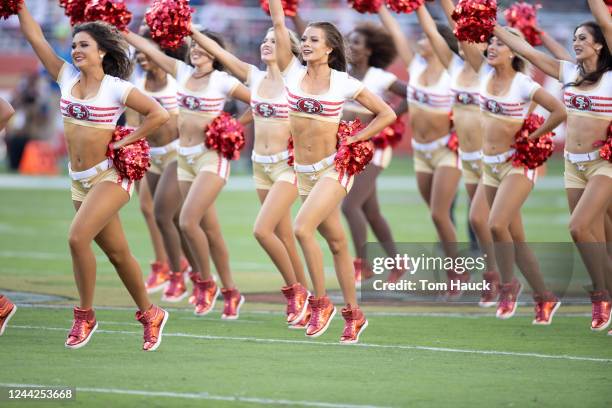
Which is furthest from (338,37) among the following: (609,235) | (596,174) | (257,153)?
(609,235)

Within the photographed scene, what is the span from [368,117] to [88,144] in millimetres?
3990

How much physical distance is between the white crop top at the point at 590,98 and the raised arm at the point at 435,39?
154 cm

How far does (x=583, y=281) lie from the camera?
10.8 m

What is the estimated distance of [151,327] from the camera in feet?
24.2

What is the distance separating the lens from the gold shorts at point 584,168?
325 inches

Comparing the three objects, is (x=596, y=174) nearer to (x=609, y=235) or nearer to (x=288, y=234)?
(x=609, y=235)

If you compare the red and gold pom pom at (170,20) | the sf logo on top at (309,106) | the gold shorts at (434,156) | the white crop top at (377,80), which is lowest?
the gold shorts at (434,156)

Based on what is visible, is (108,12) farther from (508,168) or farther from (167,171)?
(508,168)

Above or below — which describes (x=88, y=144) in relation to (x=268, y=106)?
above

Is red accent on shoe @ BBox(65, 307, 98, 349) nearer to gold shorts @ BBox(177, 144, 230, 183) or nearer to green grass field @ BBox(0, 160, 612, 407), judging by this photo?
green grass field @ BBox(0, 160, 612, 407)

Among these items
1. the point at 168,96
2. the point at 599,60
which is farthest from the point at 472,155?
the point at 168,96

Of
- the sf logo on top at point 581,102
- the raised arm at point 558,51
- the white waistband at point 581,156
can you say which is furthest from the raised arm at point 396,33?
the white waistband at point 581,156

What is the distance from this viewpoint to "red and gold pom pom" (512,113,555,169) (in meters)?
8.95

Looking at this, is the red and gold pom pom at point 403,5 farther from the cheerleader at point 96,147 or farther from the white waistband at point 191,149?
the cheerleader at point 96,147
